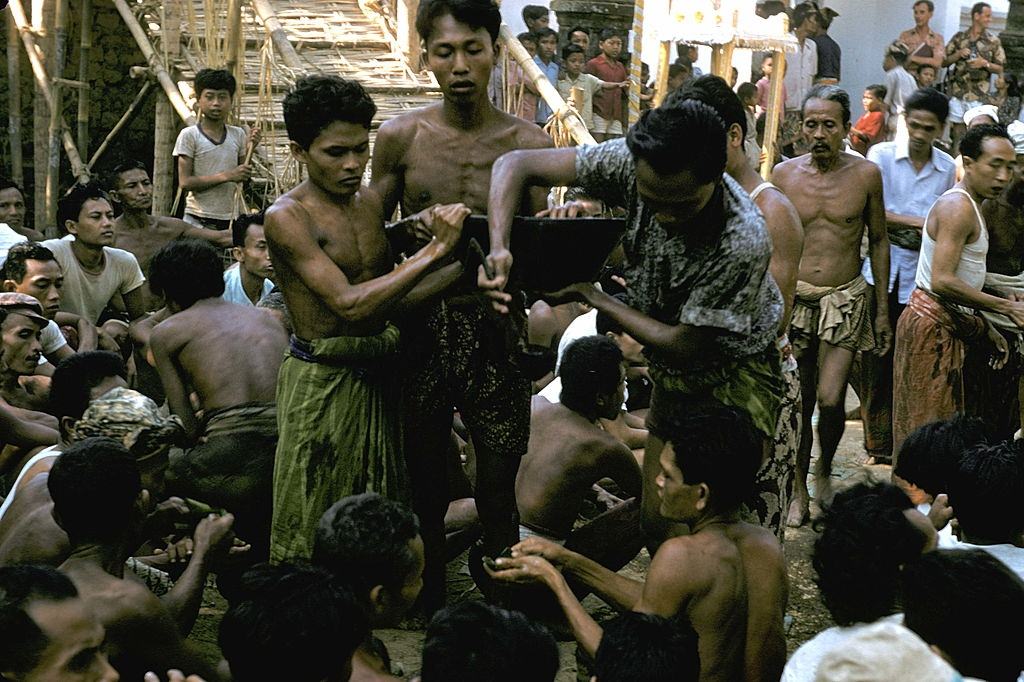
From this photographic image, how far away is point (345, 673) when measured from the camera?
2980 millimetres

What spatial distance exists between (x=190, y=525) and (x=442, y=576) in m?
0.94

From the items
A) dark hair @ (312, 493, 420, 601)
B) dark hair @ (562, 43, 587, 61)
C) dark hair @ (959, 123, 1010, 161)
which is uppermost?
dark hair @ (959, 123, 1010, 161)

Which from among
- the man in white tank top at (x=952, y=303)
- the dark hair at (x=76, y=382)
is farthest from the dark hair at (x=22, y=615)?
the man in white tank top at (x=952, y=303)

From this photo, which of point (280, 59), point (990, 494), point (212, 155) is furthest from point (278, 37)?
point (990, 494)

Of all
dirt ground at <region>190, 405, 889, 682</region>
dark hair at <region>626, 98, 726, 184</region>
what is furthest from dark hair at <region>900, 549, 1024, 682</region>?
dirt ground at <region>190, 405, 889, 682</region>

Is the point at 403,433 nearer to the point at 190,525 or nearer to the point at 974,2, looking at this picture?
the point at 190,525

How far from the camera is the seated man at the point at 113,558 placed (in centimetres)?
338

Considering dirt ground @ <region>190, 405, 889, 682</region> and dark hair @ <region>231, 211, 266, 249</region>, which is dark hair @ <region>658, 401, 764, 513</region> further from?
dark hair @ <region>231, 211, 266, 249</region>

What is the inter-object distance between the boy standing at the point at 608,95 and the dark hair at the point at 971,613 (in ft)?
Result: 35.5

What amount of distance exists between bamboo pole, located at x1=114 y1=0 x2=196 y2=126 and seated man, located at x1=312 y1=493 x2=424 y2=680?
19.7 feet

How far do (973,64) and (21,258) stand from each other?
1229cm

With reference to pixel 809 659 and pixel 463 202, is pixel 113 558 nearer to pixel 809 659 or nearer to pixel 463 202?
pixel 463 202

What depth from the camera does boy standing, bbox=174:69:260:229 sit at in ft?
28.0

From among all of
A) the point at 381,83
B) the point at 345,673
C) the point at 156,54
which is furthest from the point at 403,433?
the point at 156,54
